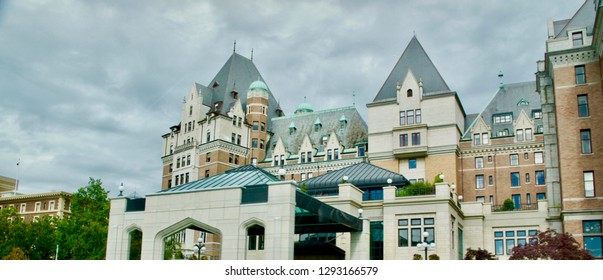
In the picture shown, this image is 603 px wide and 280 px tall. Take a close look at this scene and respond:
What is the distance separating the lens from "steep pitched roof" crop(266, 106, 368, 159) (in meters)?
79.2

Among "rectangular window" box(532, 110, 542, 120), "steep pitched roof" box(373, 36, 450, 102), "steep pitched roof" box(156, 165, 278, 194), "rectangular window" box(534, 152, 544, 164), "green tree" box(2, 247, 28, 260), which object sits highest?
"steep pitched roof" box(373, 36, 450, 102)

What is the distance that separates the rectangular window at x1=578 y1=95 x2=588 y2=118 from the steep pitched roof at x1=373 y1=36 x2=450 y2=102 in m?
23.2

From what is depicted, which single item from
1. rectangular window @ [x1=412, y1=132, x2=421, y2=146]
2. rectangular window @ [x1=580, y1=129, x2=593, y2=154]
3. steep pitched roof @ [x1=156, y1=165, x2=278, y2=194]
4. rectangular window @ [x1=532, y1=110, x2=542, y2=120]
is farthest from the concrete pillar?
rectangular window @ [x1=532, y1=110, x2=542, y2=120]

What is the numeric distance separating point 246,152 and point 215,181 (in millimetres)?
52693

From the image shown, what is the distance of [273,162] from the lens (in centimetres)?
8012

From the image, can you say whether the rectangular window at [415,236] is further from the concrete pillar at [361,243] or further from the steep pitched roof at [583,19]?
the steep pitched roof at [583,19]

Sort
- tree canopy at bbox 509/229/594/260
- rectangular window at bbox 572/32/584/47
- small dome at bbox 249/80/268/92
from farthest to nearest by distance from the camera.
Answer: small dome at bbox 249/80/268/92
rectangular window at bbox 572/32/584/47
tree canopy at bbox 509/229/594/260

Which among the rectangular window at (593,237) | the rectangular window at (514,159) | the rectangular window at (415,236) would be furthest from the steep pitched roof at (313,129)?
the rectangular window at (593,237)

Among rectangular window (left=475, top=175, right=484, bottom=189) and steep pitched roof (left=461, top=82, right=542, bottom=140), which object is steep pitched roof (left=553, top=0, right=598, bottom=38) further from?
steep pitched roof (left=461, top=82, right=542, bottom=140)

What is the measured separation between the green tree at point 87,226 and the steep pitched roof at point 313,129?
32104 millimetres

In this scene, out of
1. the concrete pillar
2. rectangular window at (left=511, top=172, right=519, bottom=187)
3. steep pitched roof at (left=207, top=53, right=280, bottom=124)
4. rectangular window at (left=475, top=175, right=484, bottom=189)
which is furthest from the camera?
steep pitched roof at (left=207, top=53, right=280, bottom=124)

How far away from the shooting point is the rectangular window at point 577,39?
42822 mm

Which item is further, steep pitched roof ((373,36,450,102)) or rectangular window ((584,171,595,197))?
steep pitched roof ((373,36,450,102))
